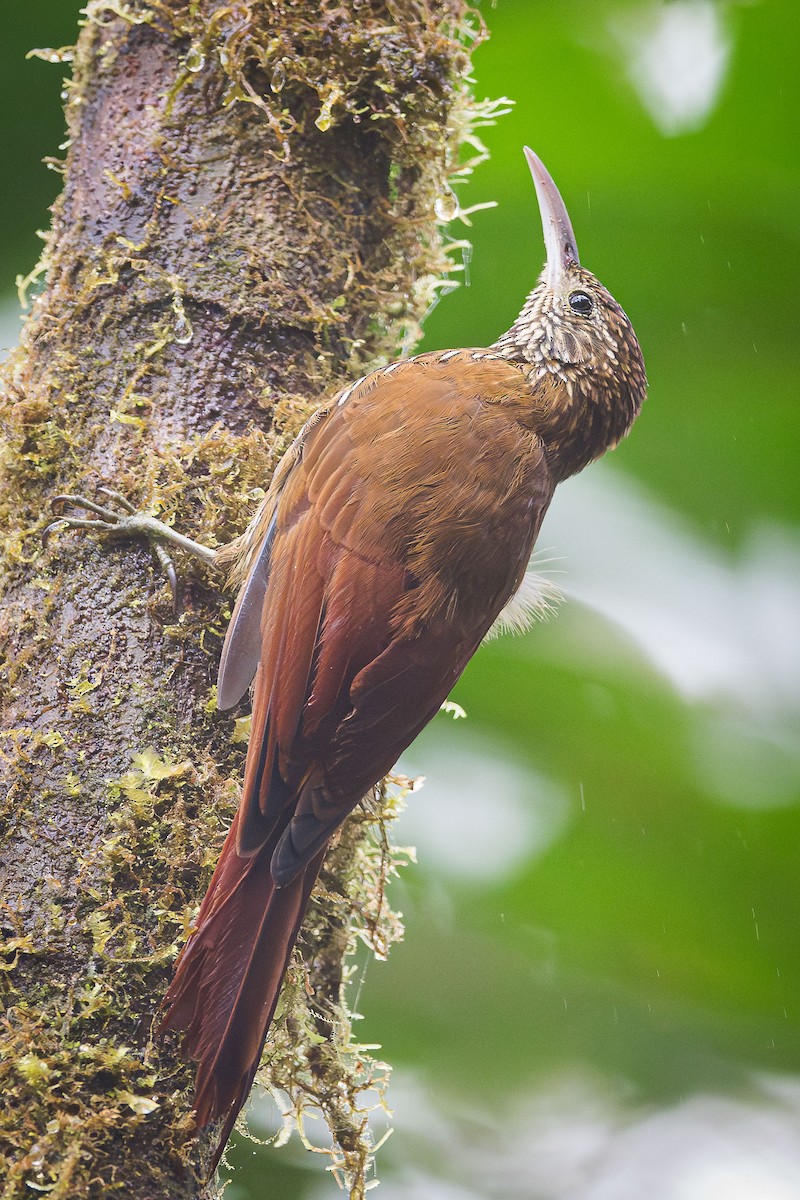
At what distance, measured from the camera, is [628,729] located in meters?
2.66

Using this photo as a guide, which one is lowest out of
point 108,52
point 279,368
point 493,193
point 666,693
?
point 666,693

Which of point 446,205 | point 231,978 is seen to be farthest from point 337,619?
point 446,205

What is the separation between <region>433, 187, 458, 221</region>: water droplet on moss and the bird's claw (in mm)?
1023

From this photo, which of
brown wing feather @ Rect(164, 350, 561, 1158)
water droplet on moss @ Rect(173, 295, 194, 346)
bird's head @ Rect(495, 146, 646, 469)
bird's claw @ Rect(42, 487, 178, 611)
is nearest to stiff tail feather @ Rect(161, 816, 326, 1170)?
brown wing feather @ Rect(164, 350, 561, 1158)

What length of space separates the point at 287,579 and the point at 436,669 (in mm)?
299

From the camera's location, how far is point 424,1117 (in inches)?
114

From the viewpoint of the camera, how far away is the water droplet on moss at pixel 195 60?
2090 millimetres

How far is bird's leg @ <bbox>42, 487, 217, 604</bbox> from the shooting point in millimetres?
1861

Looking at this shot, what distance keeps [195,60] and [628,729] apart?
1750 millimetres

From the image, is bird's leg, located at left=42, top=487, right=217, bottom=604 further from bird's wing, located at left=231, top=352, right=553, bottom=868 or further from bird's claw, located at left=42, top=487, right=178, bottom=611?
bird's wing, located at left=231, top=352, right=553, bottom=868

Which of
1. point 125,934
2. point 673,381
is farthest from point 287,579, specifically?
point 673,381

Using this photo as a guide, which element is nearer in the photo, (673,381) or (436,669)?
(436,669)

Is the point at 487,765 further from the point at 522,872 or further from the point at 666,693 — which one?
the point at 666,693

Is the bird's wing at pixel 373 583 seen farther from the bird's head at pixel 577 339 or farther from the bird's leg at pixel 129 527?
the bird's head at pixel 577 339
